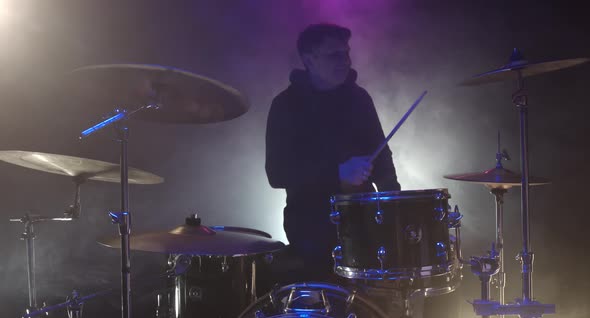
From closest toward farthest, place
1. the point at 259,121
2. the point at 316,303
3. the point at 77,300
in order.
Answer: the point at 316,303 < the point at 77,300 < the point at 259,121

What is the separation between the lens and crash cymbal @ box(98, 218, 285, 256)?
67.9 inches

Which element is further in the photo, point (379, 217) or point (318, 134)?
point (318, 134)

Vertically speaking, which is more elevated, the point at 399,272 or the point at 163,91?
the point at 163,91

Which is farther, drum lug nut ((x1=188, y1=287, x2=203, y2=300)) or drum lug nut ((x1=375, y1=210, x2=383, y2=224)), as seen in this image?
drum lug nut ((x1=188, y1=287, x2=203, y2=300))

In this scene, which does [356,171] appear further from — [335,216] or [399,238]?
[399,238]

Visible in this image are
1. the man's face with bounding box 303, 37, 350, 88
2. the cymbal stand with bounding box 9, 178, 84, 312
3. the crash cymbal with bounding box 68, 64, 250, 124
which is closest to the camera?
the crash cymbal with bounding box 68, 64, 250, 124

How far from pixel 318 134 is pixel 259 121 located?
1.43 feet

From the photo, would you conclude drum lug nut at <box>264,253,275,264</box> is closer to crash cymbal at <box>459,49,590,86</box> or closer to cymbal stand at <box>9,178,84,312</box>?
cymbal stand at <box>9,178,84,312</box>

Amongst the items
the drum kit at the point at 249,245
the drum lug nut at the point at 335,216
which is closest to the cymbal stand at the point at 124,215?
the drum kit at the point at 249,245

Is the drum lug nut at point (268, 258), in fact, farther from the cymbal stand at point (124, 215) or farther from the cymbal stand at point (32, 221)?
the cymbal stand at point (32, 221)

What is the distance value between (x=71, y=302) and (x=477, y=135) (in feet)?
7.94

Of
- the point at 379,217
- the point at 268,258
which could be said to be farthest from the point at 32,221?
the point at 379,217

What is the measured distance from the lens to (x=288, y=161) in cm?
265

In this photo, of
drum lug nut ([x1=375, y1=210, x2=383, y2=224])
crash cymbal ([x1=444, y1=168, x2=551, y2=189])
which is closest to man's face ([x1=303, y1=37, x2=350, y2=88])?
crash cymbal ([x1=444, y1=168, x2=551, y2=189])
